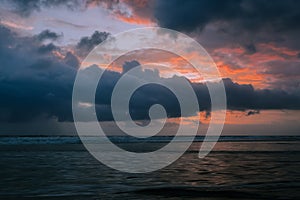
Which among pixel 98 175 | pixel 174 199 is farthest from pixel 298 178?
pixel 98 175

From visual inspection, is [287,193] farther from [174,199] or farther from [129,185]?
[129,185]

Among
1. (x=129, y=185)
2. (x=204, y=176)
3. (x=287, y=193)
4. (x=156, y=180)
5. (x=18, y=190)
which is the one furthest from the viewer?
(x=204, y=176)

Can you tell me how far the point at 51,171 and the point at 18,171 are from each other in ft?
5.70

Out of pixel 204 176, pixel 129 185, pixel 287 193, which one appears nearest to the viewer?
pixel 287 193

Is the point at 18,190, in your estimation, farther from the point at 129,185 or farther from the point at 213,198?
the point at 213,198

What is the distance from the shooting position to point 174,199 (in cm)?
1078

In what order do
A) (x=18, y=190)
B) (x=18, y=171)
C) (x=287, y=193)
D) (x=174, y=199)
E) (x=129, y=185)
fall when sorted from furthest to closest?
(x=18, y=171) < (x=129, y=185) < (x=18, y=190) < (x=287, y=193) < (x=174, y=199)

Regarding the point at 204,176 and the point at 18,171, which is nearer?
the point at 204,176

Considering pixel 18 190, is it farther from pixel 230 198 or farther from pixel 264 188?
pixel 264 188

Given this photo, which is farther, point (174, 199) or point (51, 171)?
point (51, 171)

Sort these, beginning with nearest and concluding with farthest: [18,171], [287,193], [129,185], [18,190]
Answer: [287,193] → [18,190] → [129,185] → [18,171]

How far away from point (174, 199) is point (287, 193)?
13.3 feet

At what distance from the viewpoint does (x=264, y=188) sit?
508 inches

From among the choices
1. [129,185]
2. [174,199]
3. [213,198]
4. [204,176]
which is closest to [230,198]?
[213,198]
